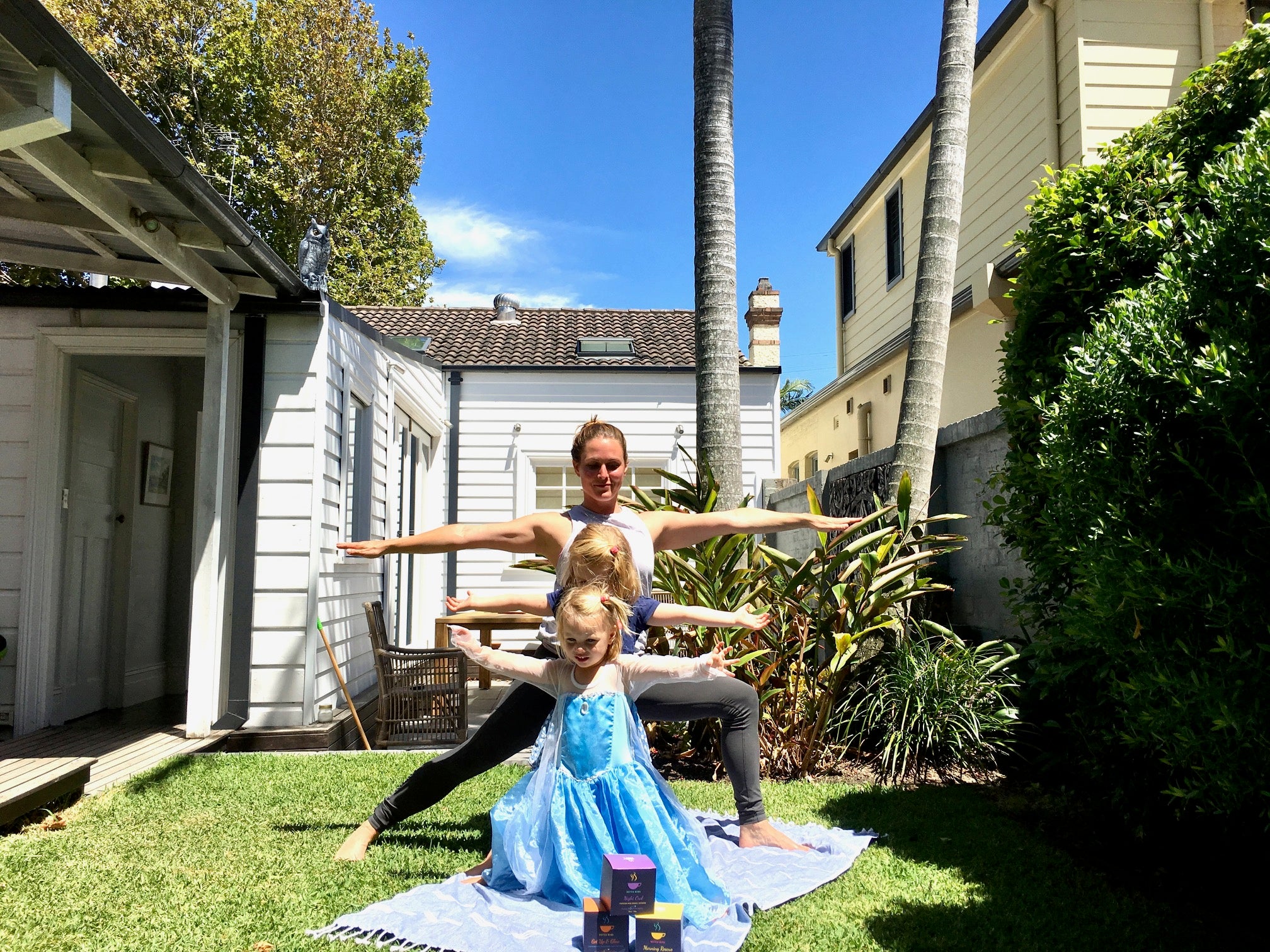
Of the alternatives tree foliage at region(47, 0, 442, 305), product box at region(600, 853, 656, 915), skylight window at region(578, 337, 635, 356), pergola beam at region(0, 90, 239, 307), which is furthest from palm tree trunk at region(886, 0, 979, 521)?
tree foliage at region(47, 0, 442, 305)

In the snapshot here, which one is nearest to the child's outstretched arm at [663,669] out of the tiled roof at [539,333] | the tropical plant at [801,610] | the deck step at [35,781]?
the tropical plant at [801,610]

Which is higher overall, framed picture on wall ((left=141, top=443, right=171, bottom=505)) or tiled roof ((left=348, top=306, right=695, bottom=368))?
tiled roof ((left=348, top=306, right=695, bottom=368))

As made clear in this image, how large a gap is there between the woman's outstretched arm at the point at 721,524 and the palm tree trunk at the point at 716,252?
174 cm

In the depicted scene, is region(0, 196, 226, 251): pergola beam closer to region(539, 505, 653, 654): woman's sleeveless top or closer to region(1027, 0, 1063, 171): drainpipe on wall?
region(539, 505, 653, 654): woman's sleeveless top

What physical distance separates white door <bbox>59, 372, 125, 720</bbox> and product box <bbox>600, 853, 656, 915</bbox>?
4944 mm

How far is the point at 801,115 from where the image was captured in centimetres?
1155

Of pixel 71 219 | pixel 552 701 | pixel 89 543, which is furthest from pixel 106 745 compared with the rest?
pixel 552 701

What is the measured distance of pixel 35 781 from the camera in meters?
3.84

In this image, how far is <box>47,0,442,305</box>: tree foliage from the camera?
16.3 meters

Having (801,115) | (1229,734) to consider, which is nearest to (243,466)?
(1229,734)

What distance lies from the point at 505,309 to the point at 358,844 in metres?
11.5

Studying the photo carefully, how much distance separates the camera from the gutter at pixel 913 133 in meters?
8.11

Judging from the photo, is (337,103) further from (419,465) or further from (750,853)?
(750,853)

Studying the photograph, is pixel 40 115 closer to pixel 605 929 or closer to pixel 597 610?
pixel 597 610
